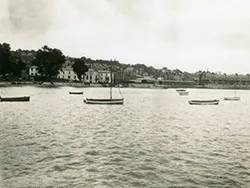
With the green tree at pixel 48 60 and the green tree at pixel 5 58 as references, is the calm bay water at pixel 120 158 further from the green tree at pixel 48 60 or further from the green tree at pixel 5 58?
the green tree at pixel 48 60

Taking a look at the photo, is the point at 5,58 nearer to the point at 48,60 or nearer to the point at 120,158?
the point at 48,60

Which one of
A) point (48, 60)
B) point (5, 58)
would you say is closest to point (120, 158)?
point (5, 58)

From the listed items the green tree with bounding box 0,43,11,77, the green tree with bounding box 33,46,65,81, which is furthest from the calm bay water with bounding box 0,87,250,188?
the green tree with bounding box 33,46,65,81

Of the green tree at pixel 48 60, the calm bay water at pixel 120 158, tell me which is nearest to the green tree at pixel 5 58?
the green tree at pixel 48 60

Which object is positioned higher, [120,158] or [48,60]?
[48,60]

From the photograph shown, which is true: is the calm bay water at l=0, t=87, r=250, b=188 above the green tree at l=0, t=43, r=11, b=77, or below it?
below

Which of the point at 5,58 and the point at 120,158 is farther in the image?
the point at 5,58

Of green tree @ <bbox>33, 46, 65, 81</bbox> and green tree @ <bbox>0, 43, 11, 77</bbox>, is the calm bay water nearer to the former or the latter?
green tree @ <bbox>0, 43, 11, 77</bbox>

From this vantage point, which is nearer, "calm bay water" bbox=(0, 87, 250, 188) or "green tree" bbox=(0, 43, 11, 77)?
"calm bay water" bbox=(0, 87, 250, 188)
